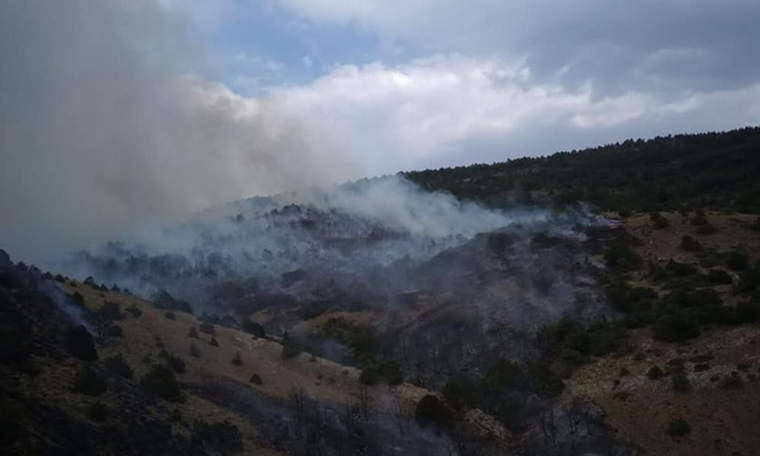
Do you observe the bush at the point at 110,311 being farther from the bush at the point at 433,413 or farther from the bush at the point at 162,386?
the bush at the point at 433,413

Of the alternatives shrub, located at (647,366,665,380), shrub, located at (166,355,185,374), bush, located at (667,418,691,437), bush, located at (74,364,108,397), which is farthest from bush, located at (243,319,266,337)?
bush, located at (667,418,691,437)

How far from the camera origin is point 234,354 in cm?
3875

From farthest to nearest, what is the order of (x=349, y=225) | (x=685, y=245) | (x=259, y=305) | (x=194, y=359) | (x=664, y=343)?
(x=349, y=225) → (x=259, y=305) → (x=685, y=245) → (x=664, y=343) → (x=194, y=359)

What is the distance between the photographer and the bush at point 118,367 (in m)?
30.2

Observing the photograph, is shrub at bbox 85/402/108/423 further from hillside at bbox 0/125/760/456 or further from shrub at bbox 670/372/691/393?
shrub at bbox 670/372/691/393

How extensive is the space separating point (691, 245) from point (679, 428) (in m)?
24.9

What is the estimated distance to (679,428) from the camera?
31.1 m

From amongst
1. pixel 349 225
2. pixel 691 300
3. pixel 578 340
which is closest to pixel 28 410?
pixel 578 340

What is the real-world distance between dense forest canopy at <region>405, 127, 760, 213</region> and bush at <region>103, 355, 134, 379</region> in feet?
158

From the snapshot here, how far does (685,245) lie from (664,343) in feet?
55.8

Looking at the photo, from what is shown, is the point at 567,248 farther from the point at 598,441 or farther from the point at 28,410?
the point at 28,410

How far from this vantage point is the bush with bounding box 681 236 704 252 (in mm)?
52938

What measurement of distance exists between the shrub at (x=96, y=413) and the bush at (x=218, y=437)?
333 cm

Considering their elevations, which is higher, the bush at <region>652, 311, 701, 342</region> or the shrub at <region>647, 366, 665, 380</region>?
the bush at <region>652, 311, 701, 342</region>
